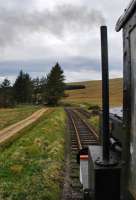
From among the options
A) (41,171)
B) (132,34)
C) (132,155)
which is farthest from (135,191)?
(41,171)

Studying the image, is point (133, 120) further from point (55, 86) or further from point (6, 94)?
point (6, 94)

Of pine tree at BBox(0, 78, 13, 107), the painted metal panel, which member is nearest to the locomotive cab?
the painted metal panel

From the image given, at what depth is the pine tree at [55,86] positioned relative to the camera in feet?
335

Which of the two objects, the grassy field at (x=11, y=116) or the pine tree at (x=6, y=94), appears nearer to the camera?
the grassy field at (x=11, y=116)

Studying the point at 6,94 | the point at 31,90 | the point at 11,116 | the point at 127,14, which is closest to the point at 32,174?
the point at 127,14

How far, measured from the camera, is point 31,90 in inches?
4875

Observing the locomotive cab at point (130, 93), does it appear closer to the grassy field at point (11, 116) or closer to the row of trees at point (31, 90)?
the grassy field at point (11, 116)

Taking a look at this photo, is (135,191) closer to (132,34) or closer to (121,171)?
(121,171)

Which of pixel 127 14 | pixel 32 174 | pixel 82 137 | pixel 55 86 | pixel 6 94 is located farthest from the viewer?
pixel 6 94

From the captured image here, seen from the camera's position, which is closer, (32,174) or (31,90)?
(32,174)

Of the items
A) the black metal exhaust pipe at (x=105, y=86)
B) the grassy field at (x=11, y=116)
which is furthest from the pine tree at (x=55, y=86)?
the black metal exhaust pipe at (x=105, y=86)

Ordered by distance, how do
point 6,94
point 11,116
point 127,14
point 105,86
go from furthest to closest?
point 6,94, point 11,116, point 105,86, point 127,14

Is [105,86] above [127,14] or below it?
below

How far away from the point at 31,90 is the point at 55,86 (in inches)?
887
